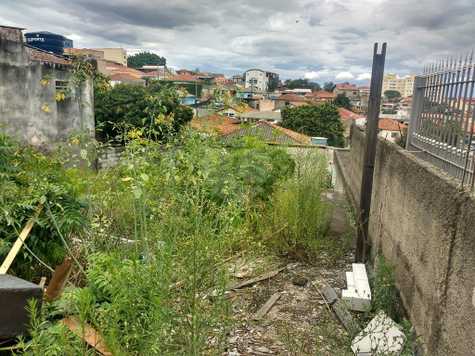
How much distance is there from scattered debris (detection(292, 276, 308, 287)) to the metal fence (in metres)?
1.66

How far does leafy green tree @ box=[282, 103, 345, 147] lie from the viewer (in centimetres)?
3409

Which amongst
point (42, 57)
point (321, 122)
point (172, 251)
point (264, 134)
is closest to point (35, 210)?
point (172, 251)

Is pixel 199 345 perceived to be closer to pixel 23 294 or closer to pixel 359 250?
pixel 23 294

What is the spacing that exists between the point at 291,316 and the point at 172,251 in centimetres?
173

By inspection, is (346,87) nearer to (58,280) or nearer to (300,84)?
(300,84)

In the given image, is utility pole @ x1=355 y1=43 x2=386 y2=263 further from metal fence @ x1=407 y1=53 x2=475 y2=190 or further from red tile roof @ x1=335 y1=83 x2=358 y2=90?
red tile roof @ x1=335 y1=83 x2=358 y2=90

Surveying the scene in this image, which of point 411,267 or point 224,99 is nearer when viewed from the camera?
point 224,99

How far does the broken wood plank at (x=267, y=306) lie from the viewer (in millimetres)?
3359

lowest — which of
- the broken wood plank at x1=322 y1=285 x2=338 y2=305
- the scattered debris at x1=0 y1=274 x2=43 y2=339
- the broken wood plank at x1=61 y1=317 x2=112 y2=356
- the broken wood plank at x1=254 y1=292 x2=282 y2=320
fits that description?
the broken wood plank at x1=254 y1=292 x2=282 y2=320

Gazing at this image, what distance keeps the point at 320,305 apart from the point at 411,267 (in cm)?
104

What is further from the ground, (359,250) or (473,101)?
(473,101)

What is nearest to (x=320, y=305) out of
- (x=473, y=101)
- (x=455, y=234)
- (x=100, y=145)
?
(x=455, y=234)

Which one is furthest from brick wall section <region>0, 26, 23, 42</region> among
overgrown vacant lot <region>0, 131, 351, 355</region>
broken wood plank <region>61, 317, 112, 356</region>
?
broken wood plank <region>61, 317, 112, 356</region>

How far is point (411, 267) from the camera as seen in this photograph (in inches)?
111
